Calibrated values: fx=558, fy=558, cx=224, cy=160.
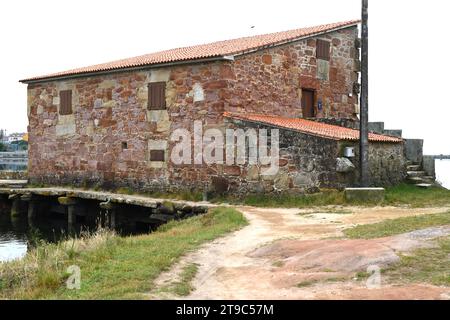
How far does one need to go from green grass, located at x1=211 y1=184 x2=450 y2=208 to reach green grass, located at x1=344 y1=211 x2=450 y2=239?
13.9 ft

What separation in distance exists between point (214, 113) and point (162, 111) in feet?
7.87

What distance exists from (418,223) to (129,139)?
12434 mm

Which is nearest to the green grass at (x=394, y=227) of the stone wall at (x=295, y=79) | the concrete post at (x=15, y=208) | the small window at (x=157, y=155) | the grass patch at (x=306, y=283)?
the grass patch at (x=306, y=283)

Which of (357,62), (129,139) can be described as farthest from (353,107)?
(129,139)

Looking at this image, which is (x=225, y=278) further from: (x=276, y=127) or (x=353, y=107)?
(x=353, y=107)

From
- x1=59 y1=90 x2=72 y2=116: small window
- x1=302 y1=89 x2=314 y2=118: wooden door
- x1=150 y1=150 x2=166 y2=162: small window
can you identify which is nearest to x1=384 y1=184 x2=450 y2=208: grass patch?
x1=302 y1=89 x2=314 y2=118: wooden door

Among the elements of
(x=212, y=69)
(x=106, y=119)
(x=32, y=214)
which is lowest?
(x=32, y=214)

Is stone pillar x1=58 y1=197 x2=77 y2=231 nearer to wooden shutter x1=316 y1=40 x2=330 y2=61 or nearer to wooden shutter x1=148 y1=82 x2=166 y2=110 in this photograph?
wooden shutter x1=148 y1=82 x2=166 y2=110

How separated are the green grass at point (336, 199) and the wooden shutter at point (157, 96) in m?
4.25

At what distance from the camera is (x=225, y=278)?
24.1 feet

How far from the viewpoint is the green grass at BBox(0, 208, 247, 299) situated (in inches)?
268

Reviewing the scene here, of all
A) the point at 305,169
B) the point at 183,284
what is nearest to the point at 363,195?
the point at 305,169

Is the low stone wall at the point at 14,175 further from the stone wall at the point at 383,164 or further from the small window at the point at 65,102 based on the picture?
the stone wall at the point at 383,164
